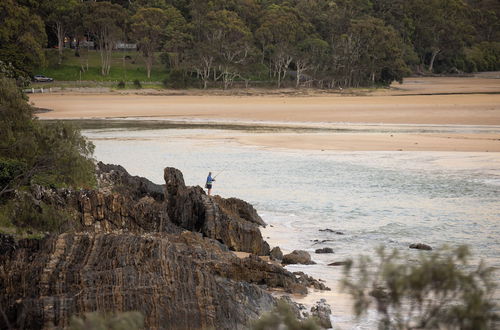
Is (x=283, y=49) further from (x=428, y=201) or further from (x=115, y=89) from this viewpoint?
(x=428, y=201)

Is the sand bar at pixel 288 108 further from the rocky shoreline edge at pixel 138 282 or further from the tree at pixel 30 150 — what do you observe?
the rocky shoreline edge at pixel 138 282

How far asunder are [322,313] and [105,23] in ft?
278

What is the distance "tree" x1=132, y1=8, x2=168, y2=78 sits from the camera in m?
96.4

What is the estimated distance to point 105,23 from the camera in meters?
94.0

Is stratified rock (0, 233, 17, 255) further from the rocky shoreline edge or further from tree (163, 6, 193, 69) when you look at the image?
tree (163, 6, 193, 69)

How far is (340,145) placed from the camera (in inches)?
1666

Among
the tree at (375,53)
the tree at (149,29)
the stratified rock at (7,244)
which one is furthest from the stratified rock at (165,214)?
the tree at (375,53)

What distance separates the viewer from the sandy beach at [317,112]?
43.4 meters

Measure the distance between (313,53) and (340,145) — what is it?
62.2m

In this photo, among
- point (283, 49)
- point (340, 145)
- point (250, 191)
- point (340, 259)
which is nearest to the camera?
point (340, 259)

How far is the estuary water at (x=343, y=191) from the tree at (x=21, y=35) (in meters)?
30.8

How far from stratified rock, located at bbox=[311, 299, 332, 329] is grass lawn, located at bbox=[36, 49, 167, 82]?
79300 millimetres

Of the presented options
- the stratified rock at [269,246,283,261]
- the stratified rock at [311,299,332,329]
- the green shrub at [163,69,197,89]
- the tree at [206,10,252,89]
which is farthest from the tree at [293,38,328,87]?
the stratified rock at [311,299,332,329]

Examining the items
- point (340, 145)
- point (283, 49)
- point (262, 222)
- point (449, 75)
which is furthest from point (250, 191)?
point (449, 75)
